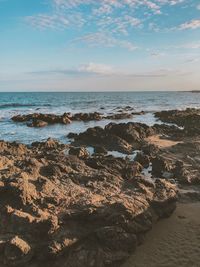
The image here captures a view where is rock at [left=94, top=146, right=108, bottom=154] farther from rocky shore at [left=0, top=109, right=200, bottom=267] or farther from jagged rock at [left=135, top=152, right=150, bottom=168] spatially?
rocky shore at [left=0, top=109, right=200, bottom=267]

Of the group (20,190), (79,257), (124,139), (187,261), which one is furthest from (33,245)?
(124,139)

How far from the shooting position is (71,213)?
8422 millimetres

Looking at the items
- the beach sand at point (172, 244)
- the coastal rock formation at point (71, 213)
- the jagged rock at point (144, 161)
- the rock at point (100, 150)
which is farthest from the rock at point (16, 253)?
the rock at point (100, 150)

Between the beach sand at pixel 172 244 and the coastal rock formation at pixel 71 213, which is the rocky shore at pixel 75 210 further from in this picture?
the beach sand at pixel 172 244

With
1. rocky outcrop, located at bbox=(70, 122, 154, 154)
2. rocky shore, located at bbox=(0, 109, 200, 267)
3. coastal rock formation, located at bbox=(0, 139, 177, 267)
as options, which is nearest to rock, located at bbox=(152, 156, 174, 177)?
rocky shore, located at bbox=(0, 109, 200, 267)

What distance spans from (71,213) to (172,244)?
2.54 metres

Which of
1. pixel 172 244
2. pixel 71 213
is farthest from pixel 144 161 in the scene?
pixel 71 213

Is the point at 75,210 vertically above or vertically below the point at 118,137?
above

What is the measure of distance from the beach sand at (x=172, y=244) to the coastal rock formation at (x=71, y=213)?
9.3 inches

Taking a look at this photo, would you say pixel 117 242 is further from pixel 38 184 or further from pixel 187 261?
pixel 38 184

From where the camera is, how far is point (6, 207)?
27.6 feet

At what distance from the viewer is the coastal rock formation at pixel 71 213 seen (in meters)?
7.57

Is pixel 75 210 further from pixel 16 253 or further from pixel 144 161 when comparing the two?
pixel 144 161

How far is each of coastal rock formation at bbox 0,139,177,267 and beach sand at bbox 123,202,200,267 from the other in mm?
237
